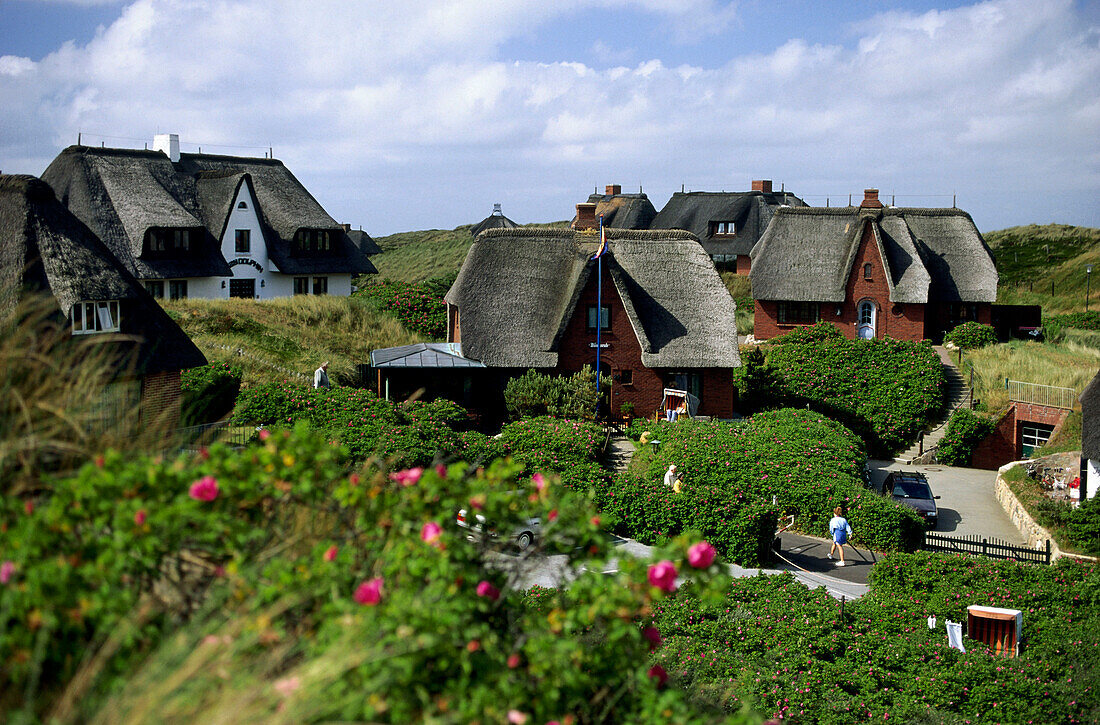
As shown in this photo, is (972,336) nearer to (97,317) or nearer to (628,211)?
(628,211)

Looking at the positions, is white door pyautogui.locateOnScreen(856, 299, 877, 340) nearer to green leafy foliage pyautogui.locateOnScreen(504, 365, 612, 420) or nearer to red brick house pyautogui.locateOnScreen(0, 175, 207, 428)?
green leafy foliage pyautogui.locateOnScreen(504, 365, 612, 420)

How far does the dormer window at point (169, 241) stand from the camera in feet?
129

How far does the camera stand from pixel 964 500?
27.2m

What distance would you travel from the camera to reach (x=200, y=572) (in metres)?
5.34

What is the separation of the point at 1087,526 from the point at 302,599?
20.3 m

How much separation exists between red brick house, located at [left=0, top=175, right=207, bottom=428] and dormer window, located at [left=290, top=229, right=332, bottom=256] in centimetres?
2561

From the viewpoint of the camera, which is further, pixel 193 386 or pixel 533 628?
pixel 193 386

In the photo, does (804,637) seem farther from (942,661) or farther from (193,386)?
(193,386)

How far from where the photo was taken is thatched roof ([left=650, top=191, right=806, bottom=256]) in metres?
62.0

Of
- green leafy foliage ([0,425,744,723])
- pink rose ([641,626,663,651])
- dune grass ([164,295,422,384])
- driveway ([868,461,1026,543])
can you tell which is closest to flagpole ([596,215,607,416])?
dune grass ([164,295,422,384])

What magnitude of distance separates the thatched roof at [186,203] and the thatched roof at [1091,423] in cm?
3364

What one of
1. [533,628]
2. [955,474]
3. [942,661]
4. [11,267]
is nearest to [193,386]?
[11,267]

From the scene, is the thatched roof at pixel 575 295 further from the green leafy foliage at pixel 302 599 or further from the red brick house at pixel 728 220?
the red brick house at pixel 728 220

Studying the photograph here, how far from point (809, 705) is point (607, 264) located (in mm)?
20505
